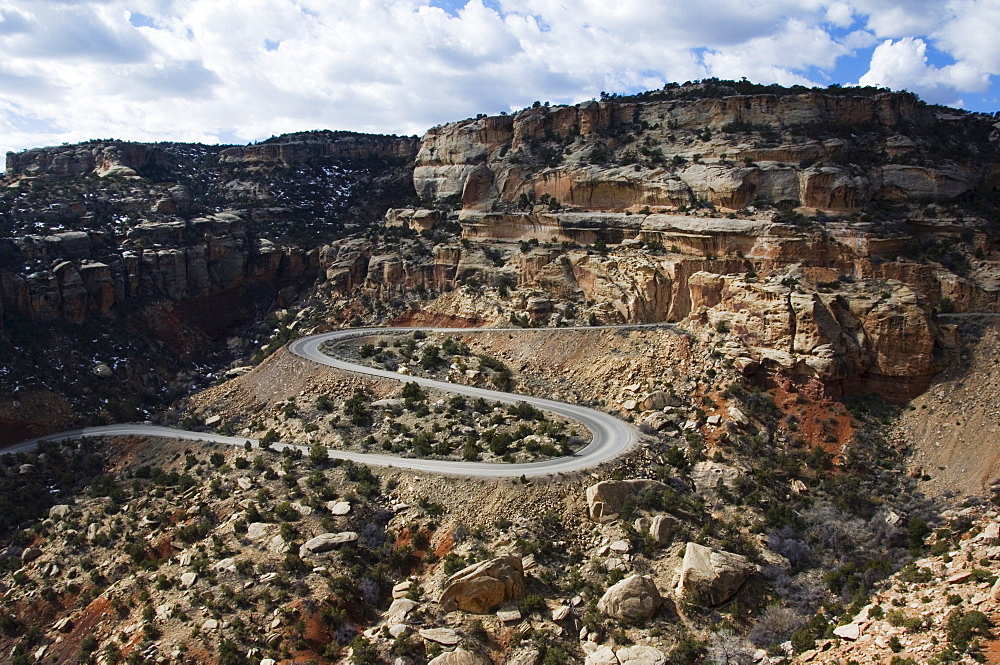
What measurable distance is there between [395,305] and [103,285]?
28555mm

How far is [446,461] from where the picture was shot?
140 ft

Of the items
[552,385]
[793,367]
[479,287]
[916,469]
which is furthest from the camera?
[479,287]

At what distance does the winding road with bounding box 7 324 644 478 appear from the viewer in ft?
135

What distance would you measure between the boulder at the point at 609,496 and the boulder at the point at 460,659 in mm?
10596

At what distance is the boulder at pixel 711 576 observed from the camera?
3133 cm

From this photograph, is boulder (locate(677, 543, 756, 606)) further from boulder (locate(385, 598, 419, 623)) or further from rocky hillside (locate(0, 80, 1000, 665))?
boulder (locate(385, 598, 419, 623))

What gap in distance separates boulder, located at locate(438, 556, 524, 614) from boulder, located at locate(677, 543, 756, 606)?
7463mm

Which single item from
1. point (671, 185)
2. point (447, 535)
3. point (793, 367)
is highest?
point (671, 185)

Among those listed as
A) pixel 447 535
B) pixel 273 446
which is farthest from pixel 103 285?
pixel 447 535

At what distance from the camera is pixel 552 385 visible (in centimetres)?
5400

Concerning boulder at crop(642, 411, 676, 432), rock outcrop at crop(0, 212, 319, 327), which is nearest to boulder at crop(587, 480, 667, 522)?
boulder at crop(642, 411, 676, 432)

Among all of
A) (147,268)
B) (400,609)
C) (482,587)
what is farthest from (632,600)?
(147,268)

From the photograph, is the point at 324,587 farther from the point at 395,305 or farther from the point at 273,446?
the point at 395,305

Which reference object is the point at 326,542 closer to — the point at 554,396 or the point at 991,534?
the point at 554,396
